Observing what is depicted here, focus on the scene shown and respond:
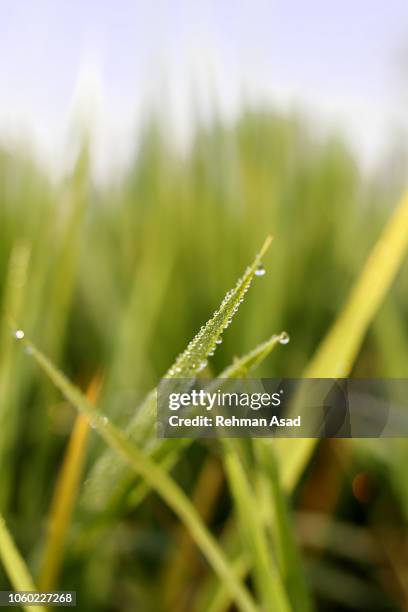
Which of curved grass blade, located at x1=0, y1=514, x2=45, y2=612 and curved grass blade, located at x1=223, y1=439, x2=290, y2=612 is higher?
curved grass blade, located at x1=0, y1=514, x2=45, y2=612

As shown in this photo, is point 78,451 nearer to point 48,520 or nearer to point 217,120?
point 48,520

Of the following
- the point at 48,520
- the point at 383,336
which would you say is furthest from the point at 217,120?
the point at 48,520

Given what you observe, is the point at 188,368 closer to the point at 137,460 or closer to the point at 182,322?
the point at 137,460

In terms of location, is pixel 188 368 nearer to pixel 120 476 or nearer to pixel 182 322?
pixel 120 476

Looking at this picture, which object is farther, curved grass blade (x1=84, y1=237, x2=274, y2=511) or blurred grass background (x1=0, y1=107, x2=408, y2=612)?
blurred grass background (x1=0, y1=107, x2=408, y2=612)

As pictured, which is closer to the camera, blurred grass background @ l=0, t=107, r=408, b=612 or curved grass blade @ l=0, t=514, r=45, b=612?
curved grass blade @ l=0, t=514, r=45, b=612

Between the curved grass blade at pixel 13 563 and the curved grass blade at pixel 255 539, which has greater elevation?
the curved grass blade at pixel 13 563

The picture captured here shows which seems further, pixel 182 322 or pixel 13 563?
pixel 182 322

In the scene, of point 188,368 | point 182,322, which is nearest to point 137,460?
point 188,368
